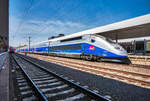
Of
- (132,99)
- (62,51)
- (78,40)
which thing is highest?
(78,40)

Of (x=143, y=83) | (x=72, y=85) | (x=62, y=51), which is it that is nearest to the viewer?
(x=72, y=85)

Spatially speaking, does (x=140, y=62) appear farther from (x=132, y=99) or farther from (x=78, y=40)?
(x=132, y=99)

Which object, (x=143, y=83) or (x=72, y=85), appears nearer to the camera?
(x=72, y=85)

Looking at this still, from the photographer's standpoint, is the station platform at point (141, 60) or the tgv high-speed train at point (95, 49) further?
the station platform at point (141, 60)

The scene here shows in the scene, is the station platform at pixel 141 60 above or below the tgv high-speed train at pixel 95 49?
below

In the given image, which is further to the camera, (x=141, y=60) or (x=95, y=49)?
(x=141, y=60)

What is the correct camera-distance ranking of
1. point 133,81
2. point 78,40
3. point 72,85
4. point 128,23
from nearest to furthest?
point 72,85 → point 133,81 → point 128,23 → point 78,40

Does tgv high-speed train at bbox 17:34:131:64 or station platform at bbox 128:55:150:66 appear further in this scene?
station platform at bbox 128:55:150:66

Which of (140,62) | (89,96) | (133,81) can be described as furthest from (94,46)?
(89,96)

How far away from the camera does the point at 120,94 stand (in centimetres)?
358

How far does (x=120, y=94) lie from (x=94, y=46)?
779 cm

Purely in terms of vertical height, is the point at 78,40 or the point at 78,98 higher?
the point at 78,40

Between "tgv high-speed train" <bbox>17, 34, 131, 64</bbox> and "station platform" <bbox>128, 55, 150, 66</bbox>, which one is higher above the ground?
"tgv high-speed train" <bbox>17, 34, 131, 64</bbox>

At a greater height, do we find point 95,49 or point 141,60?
point 95,49
